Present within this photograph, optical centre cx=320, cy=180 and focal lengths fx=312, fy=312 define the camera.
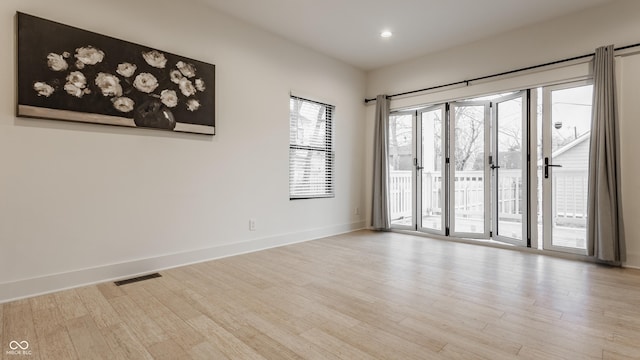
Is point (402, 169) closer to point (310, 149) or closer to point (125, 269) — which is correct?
point (310, 149)

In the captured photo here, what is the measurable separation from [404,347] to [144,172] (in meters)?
2.64

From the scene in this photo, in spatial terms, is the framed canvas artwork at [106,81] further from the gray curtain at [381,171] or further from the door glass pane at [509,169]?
the door glass pane at [509,169]

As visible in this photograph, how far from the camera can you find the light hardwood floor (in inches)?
64.4

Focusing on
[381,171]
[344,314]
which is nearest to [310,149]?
[381,171]

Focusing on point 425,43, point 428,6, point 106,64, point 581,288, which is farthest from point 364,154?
point 106,64

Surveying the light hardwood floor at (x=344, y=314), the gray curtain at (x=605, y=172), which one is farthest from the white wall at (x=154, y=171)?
the gray curtain at (x=605, y=172)

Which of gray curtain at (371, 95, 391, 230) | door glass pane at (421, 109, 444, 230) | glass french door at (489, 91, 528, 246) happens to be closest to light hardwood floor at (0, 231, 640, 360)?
glass french door at (489, 91, 528, 246)

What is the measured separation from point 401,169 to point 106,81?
414 centimetres

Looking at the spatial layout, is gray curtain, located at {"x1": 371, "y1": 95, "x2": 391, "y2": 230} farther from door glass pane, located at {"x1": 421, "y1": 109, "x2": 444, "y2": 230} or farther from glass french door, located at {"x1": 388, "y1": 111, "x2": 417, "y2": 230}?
door glass pane, located at {"x1": 421, "y1": 109, "x2": 444, "y2": 230}

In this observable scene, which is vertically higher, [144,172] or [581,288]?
[144,172]

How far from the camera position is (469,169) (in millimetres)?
Result: 4477

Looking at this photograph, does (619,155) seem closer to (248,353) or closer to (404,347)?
(404,347)

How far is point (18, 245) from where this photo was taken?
2328mm

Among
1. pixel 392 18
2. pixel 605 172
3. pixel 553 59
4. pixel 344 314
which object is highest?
pixel 392 18
